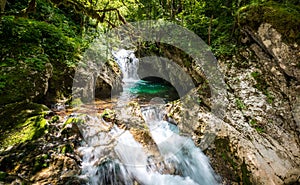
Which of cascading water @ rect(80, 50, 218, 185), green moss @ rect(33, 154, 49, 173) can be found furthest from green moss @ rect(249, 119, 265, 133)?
green moss @ rect(33, 154, 49, 173)

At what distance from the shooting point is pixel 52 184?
2.76 m

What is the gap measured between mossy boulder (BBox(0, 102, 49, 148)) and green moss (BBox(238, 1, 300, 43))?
695cm

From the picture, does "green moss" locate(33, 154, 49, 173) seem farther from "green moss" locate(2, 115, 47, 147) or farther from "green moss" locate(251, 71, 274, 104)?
"green moss" locate(251, 71, 274, 104)

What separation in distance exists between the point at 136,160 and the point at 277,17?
20.0 feet

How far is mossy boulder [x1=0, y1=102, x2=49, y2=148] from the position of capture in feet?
10.9

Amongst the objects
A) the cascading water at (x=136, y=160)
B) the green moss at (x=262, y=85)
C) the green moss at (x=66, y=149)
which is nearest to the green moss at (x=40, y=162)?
the green moss at (x=66, y=149)

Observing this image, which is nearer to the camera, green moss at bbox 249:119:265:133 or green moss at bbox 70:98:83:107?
green moss at bbox 249:119:265:133

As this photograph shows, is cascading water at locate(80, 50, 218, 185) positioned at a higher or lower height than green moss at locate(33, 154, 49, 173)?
lower

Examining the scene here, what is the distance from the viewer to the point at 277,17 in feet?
19.2

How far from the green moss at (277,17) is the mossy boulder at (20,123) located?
→ 695cm

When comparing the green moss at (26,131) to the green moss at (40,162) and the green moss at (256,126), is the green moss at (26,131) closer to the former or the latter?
the green moss at (40,162)

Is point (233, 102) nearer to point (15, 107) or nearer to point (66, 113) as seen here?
point (66, 113)

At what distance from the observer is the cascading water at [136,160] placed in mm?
3637

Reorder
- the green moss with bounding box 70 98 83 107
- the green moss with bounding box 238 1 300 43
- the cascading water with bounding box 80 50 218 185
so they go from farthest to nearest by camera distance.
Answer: the green moss with bounding box 70 98 83 107 < the green moss with bounding box 238 1 300 43 < the cascading water with bounding box 80 50 218 185
